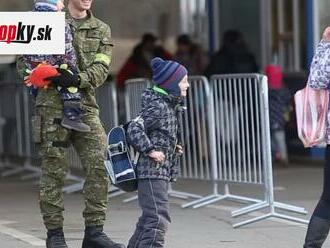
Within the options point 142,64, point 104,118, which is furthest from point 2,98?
point 104,118

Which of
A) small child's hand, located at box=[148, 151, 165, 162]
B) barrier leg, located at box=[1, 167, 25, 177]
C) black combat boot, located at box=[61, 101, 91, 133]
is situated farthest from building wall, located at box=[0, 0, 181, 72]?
small child's hand, located at box=[148, 151, 165, 162]

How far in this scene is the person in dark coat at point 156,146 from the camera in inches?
263

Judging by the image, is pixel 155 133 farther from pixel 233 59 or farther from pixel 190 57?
pixel 190 57

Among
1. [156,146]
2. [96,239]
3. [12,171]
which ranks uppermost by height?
[156,146]

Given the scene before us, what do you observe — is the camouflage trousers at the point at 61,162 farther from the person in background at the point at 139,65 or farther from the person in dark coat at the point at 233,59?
the person in background at the point at 139,65

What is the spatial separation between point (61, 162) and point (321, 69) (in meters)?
1.99

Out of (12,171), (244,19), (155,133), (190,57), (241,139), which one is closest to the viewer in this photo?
(155,133)

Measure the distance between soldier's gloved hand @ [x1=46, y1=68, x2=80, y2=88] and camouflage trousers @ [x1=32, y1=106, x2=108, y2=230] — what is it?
0.78 ft

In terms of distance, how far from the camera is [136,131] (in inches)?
263

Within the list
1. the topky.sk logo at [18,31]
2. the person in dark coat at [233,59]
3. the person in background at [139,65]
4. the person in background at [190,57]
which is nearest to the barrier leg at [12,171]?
the person in background at [139,65]

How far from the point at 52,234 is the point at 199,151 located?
3.50 metres

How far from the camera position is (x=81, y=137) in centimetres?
708

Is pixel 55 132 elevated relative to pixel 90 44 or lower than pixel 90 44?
lower

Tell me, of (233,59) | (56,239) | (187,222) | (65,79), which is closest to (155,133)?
(65,79)
